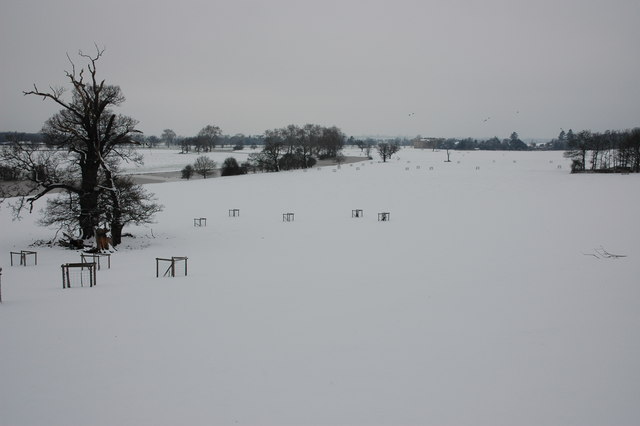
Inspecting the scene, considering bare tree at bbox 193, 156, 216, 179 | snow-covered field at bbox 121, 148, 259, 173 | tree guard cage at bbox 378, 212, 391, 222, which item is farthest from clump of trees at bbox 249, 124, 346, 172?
tree guard cage at bbox 378, 212, 391, 222

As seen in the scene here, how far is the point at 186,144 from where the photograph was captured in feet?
570

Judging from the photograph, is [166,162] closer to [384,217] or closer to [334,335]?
[384,217]

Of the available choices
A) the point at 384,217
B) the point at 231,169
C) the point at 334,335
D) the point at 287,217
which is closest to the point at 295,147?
the point at 231,169

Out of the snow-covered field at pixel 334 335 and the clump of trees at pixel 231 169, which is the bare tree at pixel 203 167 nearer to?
the clump of trees at pixel 231 169

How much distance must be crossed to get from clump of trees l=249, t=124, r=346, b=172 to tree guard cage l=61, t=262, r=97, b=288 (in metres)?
74.3

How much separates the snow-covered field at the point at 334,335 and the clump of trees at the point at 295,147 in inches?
2638

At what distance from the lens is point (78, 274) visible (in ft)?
60.8

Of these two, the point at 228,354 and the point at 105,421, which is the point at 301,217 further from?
the point at 105,421

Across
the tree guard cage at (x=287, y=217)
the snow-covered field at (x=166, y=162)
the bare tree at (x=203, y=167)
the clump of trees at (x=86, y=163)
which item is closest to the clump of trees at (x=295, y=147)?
the bare tree at (x=203, y=167)

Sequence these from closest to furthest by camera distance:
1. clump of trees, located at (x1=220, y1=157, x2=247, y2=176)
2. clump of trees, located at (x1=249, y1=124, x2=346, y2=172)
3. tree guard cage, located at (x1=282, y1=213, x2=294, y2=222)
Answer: tree guard cage, located at (x1=282, y1=213, x2=294, y2=222) → clump of trees, located at (x1=220, y1=157, x2=247, y2=176) → clump of trees, located at (x1=249, y1=124, x2=346, y2=172)

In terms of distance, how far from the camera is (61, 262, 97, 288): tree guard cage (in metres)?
15.7

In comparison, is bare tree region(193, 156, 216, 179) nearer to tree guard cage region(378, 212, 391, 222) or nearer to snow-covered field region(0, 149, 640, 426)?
tree guard cage region(378, 212, 391, 222)

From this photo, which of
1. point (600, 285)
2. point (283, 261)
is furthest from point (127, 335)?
point (600, 285)

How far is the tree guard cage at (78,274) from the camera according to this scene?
1572 centimetres
